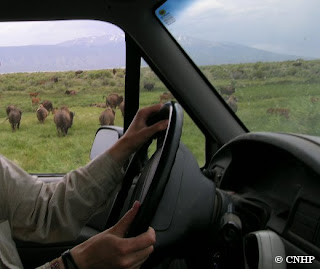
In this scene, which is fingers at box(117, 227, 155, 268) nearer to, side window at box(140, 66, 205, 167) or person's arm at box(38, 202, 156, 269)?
person's arm at box(38, 202, 156, 269)

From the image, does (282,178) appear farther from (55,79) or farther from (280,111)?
(55,79)

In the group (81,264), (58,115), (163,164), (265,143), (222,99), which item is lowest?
(58,115)

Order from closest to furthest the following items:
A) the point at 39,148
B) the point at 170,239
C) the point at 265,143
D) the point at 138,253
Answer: the point at 138,253 → the point at 170,239 → the point at 265,143 → the point at 39,148

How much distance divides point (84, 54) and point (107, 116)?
1.11 feet

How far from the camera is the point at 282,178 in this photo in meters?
1.31

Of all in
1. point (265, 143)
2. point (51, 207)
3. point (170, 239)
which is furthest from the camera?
point (51, 207)

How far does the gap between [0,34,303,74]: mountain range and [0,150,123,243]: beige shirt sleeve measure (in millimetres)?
844

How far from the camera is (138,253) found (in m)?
1.00

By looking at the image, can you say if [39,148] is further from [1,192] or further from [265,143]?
[265,143]

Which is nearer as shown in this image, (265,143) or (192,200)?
(192,200)

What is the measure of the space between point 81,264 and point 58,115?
1365 mm

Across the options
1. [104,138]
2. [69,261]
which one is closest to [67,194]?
[69,261]

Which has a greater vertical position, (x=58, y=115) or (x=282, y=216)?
(x=282, y=216)

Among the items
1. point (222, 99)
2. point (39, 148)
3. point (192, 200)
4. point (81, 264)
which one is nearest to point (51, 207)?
point (81, 264)
